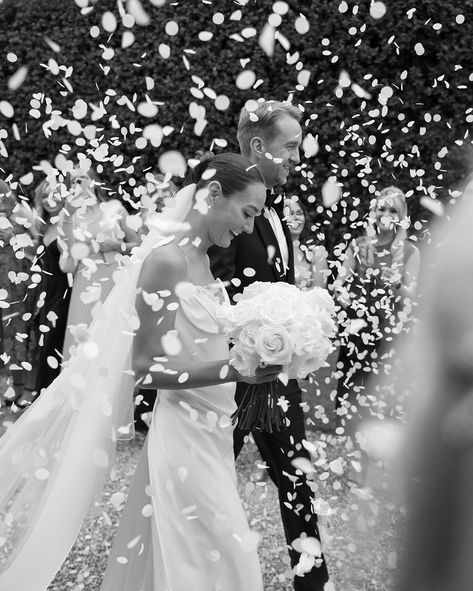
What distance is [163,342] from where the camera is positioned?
300 cm

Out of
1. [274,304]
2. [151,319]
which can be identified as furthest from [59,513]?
[274,304]

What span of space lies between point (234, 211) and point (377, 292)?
9.81 feet

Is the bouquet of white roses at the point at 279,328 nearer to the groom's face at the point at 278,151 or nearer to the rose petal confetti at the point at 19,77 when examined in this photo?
the groom's face at the point at 278,151

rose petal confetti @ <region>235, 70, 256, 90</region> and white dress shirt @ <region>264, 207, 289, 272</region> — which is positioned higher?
rose petal confetti @ <region>235, 70, 256, 90</region>

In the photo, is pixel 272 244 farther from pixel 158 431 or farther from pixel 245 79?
pixel 245 79

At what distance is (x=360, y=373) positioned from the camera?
6164mm

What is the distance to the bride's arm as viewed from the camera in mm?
2949

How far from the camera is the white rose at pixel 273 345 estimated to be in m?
2.85

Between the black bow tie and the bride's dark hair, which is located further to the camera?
the black bow tie

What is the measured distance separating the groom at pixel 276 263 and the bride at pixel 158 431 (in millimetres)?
624

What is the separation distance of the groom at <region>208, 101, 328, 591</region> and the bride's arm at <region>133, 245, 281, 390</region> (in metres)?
0.93

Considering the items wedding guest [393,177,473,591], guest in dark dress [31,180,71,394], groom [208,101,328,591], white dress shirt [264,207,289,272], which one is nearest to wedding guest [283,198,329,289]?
white dress shirt [264,207,289,272]

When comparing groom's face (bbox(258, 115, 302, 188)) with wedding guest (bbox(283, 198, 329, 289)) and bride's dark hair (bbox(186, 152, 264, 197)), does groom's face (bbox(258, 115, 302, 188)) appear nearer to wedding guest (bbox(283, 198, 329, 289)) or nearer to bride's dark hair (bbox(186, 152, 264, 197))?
bride's dark hair (bbox(186, 152, 264, 197))

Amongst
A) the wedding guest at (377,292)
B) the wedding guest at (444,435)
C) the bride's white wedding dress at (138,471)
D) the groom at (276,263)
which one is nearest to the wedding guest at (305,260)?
the wedding guest at (377,292)
